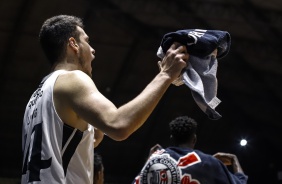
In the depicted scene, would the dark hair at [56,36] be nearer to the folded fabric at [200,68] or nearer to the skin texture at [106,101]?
the skin texture at [106,101]

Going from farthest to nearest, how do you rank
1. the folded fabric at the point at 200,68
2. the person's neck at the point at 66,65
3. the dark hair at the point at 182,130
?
1. the dark hair at the point at 182,130
2. the person's neck at the point at 66,65
3. the folded fabric at the point at 200,68

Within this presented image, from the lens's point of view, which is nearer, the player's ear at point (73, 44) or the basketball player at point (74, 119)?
the basketball player at point (74, 119)

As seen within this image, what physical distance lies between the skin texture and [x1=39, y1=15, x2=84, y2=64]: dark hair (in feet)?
0.22

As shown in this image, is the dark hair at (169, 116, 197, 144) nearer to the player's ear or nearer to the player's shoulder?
the player's ear

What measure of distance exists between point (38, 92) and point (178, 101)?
1439 cm

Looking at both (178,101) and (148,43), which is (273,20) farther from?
(178,101)

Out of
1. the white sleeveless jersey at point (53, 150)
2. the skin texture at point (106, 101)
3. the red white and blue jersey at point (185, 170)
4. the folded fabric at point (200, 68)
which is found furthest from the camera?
the red white and blue jersey at point (185, 170)

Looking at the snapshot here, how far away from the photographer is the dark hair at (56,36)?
2691 mm

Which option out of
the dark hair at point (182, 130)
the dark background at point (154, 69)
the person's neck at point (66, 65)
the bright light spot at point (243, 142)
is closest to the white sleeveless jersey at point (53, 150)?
the person's neck at point (66, 65)

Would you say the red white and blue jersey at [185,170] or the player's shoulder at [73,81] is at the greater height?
the player's shoulder at [73,81]

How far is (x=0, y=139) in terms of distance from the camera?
1602cm

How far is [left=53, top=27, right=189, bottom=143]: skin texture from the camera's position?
2.30 m

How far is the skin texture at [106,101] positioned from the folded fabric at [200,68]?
1.9 inches

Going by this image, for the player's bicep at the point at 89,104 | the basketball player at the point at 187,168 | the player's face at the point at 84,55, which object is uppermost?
the player's face at the point at 84,55
